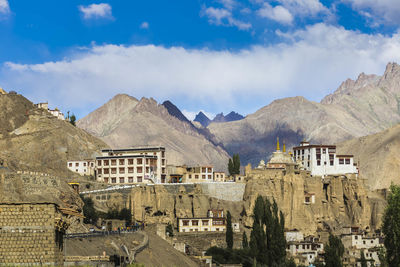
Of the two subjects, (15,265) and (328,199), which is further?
(328,199)

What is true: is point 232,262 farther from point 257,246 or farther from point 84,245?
point 84,245

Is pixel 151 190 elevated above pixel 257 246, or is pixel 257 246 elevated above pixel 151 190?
pixel 151 190

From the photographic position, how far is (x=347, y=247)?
9988cm

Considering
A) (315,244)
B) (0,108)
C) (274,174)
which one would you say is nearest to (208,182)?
(274,174)

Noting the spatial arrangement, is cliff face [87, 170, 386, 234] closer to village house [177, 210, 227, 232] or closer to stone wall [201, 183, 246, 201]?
stone wall [201, 183, 246, 201]

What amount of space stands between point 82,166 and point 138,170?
491 inches

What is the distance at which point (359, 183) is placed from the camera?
374 feet

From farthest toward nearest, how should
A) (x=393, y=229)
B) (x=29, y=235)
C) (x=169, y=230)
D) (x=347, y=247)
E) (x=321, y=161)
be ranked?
(x=321, y=161) → (x=347, y=247) → (x=169, y=230) → (x=393, y=229) → (x=29, y=235)

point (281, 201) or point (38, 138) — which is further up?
point (38, 138)

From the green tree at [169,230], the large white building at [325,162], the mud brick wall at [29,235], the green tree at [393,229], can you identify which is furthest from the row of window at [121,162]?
the mud brick wall at [29,235]

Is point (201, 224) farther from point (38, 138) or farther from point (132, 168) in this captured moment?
point (38, 138)

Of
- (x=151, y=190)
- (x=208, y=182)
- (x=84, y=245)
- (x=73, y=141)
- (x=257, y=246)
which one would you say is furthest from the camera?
(x=73, y=141)

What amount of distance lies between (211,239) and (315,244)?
49.1 feet

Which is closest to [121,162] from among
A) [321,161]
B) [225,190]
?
Answer: [225,190]
